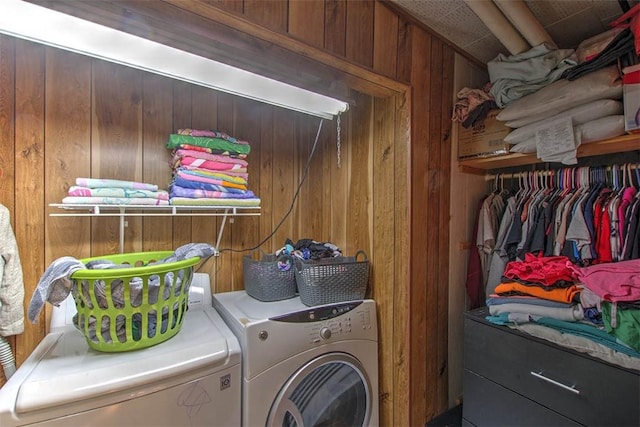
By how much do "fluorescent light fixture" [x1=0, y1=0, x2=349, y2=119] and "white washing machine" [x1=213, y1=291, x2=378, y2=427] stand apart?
1.03 meters

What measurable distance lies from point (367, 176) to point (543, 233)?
94 centimetres

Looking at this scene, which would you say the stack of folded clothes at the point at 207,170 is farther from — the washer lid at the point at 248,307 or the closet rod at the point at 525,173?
the closet rod at the point at 525,173

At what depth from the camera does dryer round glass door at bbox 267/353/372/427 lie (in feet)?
3.82

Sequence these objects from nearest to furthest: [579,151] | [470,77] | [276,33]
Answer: [276,33] < [579,151] < [470,77]

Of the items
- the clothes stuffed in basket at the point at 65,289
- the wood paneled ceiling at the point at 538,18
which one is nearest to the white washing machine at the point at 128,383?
the clothes stuffed in basket at the point at 65,289

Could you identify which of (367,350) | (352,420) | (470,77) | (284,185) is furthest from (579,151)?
(352,420)

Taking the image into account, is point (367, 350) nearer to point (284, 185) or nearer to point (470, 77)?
point (284, 185)

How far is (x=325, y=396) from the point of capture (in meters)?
1.30

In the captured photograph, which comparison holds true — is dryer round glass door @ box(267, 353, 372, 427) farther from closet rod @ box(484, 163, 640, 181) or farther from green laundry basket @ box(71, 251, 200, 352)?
closet rod @ box(484, 163, 640, 181)

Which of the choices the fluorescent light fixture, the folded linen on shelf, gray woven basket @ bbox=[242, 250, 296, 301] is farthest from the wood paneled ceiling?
gray woven basket @ bbox=[242, 250, 296, 301]

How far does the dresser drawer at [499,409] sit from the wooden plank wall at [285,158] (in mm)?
190

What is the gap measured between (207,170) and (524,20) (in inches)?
62.3

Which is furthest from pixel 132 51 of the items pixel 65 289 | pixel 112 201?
pixel 65 289

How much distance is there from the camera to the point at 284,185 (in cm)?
189
